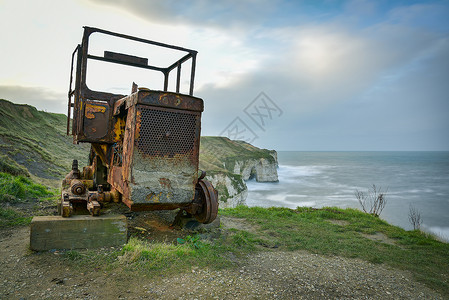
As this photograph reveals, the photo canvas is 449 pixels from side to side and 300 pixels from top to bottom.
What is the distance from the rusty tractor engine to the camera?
4.03 meters

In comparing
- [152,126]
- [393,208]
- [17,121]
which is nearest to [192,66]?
[152,126]

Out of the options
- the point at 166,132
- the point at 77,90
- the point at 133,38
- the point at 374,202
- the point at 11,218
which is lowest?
the point at 374,202

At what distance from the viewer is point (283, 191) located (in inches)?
2002

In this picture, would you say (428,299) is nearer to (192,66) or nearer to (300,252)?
(300,252)

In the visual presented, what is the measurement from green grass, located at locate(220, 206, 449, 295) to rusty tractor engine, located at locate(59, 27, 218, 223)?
2.00 metres

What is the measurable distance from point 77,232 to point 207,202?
1.90 meters

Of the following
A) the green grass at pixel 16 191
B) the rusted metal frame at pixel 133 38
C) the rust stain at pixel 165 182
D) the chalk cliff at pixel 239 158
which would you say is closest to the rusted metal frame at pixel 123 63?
the rusted metal frame at pixel 133 38

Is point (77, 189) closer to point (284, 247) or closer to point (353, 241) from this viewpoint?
point (284, 247)

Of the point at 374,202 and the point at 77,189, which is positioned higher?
the point at 77,189

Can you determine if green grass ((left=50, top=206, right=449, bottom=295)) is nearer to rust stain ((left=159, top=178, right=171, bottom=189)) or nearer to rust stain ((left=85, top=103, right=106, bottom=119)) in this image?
rust stain ((left=159, top=178, right=171, bottom=189))

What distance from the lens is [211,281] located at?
351 centimetres

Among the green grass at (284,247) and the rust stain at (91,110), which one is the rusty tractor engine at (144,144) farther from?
the green grass at (284,247)

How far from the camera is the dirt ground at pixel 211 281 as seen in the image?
315 centimetres

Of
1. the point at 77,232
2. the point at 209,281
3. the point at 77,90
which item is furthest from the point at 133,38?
the point at 209,281
